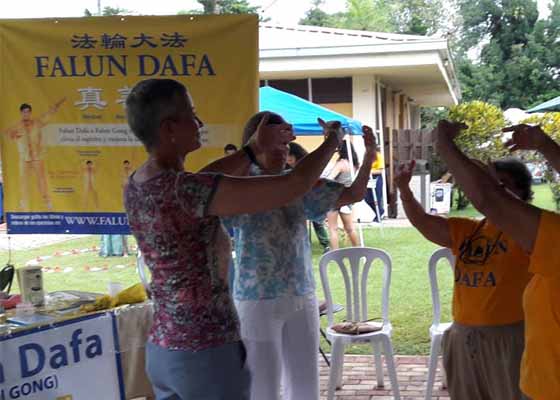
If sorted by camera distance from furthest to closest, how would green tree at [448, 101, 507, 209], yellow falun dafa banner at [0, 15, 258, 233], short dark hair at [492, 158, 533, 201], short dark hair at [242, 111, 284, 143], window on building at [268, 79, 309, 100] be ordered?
green tree at [448, 101, 507, 209], window on building at [268, 79, 309, 100], yellow falun dafa banner at [0, 15, 258, 233], short dark hair at [242, 111, 284, 143], short dark hair at [492, 158, 533, 201]

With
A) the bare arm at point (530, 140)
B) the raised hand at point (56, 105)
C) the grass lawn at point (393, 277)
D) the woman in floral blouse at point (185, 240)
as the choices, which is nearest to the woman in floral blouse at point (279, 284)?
the bare arm at point (530, 140)

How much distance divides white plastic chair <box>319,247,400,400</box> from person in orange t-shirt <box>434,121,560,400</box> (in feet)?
6.13

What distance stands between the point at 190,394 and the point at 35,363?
4.16 feet

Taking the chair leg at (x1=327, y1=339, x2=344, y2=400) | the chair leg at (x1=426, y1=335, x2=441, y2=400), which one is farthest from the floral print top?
the chair leg at (x1=426, y1=335, x2=441, y2=400)

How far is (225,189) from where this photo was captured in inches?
64.2

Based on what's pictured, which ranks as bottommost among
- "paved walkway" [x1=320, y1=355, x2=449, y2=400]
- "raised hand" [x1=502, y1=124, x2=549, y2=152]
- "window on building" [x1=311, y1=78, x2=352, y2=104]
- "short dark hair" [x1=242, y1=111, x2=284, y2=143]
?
"paved walkway" [x1=320, y1=355, x2=449, y2=400]

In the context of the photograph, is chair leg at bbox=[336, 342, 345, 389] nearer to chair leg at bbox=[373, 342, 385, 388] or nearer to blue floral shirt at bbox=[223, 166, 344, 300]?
chair leg at bbox=[373, 342, 385, 388]

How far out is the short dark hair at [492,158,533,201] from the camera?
92.7 inches

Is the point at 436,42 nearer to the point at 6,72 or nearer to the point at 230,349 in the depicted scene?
the point at 6,72

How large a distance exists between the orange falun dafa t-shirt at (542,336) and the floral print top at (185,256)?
30.1 inches

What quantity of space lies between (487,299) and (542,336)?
2.48ft

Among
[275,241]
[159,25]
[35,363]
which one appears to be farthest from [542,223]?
[159,25]

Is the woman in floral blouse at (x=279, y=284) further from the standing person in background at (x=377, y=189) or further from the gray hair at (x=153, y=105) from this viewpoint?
the standing person in background at (x=377, y=189)

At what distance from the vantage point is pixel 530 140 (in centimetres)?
202
